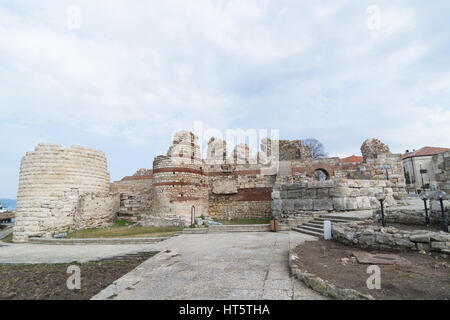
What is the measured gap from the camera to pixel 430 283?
119 inches

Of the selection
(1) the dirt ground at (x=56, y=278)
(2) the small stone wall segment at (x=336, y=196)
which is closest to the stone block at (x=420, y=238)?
(2) the small stone wall segment at (x=336, y=196)

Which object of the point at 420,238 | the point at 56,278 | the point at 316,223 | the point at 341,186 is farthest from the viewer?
the point at 341,186

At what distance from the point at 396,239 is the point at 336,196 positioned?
5570 millimetres

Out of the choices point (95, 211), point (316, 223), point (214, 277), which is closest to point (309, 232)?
point (316, 223)

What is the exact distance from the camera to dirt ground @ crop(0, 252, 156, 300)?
4449 mm

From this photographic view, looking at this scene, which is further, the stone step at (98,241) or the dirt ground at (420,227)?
the stone step at (98,241)

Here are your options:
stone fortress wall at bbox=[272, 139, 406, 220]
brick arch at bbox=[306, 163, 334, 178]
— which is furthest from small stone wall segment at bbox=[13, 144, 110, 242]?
brick arch at bbox=[306, 163, 334, 178]

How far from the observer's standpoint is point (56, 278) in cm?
534

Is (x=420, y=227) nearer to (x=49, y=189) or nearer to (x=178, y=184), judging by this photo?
(x=178, y=184)

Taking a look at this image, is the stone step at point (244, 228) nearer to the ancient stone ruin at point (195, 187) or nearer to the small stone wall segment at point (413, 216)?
the ancient stone ruin at point (195, 187)

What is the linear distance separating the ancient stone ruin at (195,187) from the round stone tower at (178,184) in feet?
0.20

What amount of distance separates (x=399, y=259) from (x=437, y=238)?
913mm

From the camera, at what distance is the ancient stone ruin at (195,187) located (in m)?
11.1

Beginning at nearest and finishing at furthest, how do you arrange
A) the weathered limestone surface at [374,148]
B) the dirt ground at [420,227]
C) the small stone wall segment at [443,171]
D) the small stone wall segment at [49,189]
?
the dirt ground at [420,227] → the small stone wall segment at [443,171] → the small stone wall segment at [49,189] → the weathered limestone surface at [374,148]
